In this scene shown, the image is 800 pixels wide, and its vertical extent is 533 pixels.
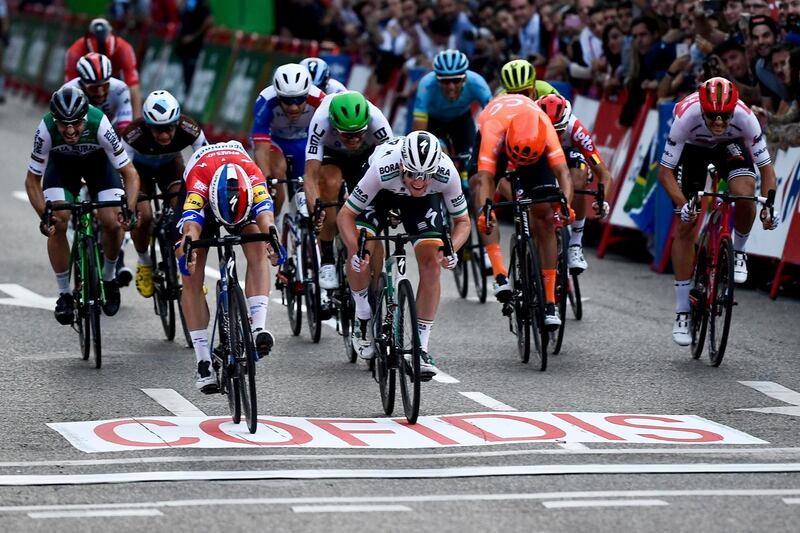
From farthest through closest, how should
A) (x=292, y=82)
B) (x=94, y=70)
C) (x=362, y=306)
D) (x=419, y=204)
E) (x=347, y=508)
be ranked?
(x=94, y=70) < (x=292, y=82) < (x=362, y=306) < (x=419, y=204) < (x=347, y=508)

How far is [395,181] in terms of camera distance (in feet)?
34.0

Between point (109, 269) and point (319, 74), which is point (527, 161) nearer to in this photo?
point (319, 74)

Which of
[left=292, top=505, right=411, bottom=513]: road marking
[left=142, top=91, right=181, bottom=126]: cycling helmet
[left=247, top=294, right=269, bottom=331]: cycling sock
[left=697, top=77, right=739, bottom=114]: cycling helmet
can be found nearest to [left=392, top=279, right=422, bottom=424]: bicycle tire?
[left=247, top=294, right=269, bottom=331]: cycling sock

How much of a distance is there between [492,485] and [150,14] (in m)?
25.0

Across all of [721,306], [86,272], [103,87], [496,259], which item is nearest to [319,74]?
[103,87]

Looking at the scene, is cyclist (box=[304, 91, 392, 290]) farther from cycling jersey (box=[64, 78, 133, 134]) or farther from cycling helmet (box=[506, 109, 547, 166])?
cycling jersey (box=[64, 78, 133, 134])

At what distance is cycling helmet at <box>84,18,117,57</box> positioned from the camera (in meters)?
17.8

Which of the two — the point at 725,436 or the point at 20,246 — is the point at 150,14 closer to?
the point at 20,246

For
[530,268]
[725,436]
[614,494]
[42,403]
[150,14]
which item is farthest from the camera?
[150,14]

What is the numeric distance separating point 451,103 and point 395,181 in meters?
4.91

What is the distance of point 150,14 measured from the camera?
106 ft

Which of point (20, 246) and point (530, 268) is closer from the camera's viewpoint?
point (530, 268)

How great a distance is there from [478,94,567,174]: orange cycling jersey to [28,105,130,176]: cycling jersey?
2.54 meters

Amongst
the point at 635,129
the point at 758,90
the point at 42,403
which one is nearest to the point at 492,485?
the point at 42,403
